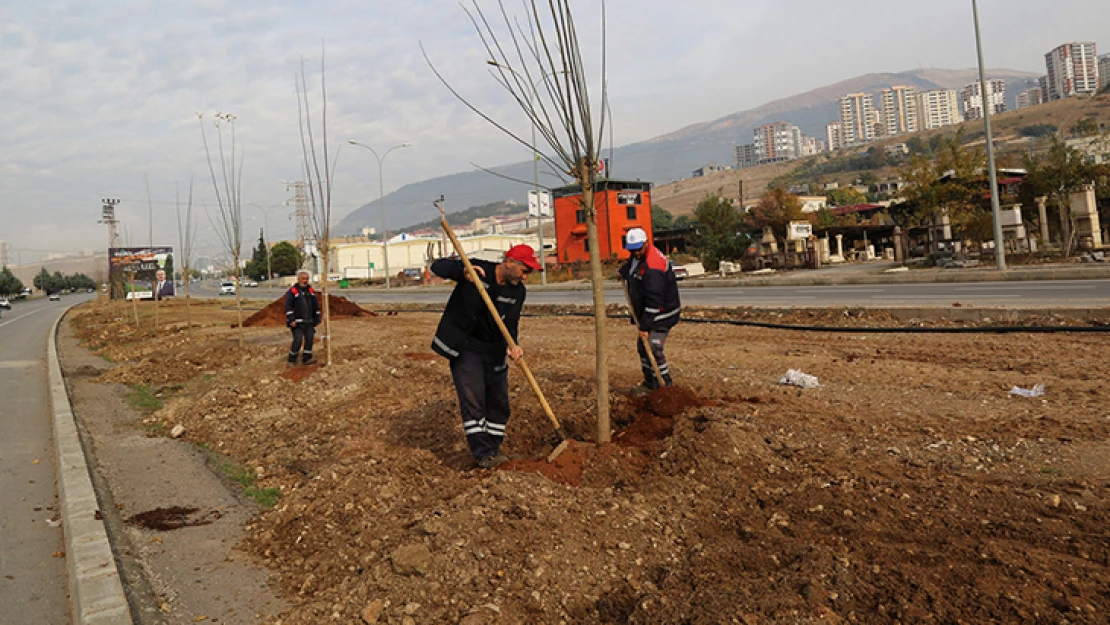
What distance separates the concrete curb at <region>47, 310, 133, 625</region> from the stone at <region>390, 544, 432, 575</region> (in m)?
1.34

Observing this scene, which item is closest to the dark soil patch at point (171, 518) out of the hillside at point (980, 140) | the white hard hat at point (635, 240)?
the white hard hat at point (635, 240)

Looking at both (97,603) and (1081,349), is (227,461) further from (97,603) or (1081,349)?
(1081,349)

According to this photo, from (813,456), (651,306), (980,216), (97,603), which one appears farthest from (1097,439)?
(980,216)

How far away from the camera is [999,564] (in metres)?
3.04

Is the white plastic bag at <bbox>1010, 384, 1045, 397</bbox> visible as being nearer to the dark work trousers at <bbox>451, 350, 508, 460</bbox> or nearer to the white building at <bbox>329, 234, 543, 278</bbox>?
the dark work trousers at <bbox>451, 350, 508, 460</bbox>

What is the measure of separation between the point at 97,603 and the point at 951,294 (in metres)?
17.6

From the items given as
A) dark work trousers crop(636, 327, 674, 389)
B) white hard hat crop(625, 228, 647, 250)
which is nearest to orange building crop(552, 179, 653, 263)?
dark work trousers crop(636, 327, 674, 389)

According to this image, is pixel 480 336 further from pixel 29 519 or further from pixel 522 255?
pixel 29 519

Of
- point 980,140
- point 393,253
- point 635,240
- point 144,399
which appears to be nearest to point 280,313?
point 144,399

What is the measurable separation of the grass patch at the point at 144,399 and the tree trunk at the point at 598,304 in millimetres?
7196

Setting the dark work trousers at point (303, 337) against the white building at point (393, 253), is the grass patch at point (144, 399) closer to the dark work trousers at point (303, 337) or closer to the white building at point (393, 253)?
the dark work trousers at point (303, 337)

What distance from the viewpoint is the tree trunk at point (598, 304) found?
4.94 m

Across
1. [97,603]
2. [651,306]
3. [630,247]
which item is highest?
[630,247]

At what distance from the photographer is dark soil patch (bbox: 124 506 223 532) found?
5.21 meters
